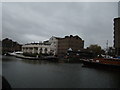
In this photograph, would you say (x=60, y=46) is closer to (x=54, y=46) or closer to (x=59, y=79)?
(x=54, y=46)

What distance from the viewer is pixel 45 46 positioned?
82.5 metres

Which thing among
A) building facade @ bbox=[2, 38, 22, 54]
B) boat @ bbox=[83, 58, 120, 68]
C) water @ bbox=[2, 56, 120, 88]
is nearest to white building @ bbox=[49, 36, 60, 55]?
boat @ bbox=[83, 58, 120, 68]

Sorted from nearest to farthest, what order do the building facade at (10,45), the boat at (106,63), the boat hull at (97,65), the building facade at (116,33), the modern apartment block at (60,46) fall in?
the boat at (106,63) < the boat hull at (97,65) < the building facade at (116,33) < the modern apartment block at (60,46) < the building facade at (10,45)

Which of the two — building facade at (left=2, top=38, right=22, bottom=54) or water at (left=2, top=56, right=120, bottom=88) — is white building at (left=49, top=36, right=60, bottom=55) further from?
water at (left=2, top=56, right=120, bottom=88)

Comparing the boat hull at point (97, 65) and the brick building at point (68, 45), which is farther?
the brick building at point (68, 45)

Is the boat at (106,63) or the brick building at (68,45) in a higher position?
the brick building at (68,45)

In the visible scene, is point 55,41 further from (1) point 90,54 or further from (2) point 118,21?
(2) point 118,21

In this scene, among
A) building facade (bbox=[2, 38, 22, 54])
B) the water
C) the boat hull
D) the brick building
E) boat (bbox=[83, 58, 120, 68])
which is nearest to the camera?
the water

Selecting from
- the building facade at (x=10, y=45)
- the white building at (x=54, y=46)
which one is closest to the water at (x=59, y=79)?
the white building at (x=54, y=46)

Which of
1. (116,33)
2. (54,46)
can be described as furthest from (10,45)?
(116,33)

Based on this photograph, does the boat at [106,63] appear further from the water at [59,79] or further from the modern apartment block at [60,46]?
the modern apartment block at [60,46]

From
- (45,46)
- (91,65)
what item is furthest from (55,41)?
(91,65)

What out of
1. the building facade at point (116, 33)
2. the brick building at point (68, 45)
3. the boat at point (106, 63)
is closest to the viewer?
the boat at point (106, 63)

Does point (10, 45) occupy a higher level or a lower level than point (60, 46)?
higher
